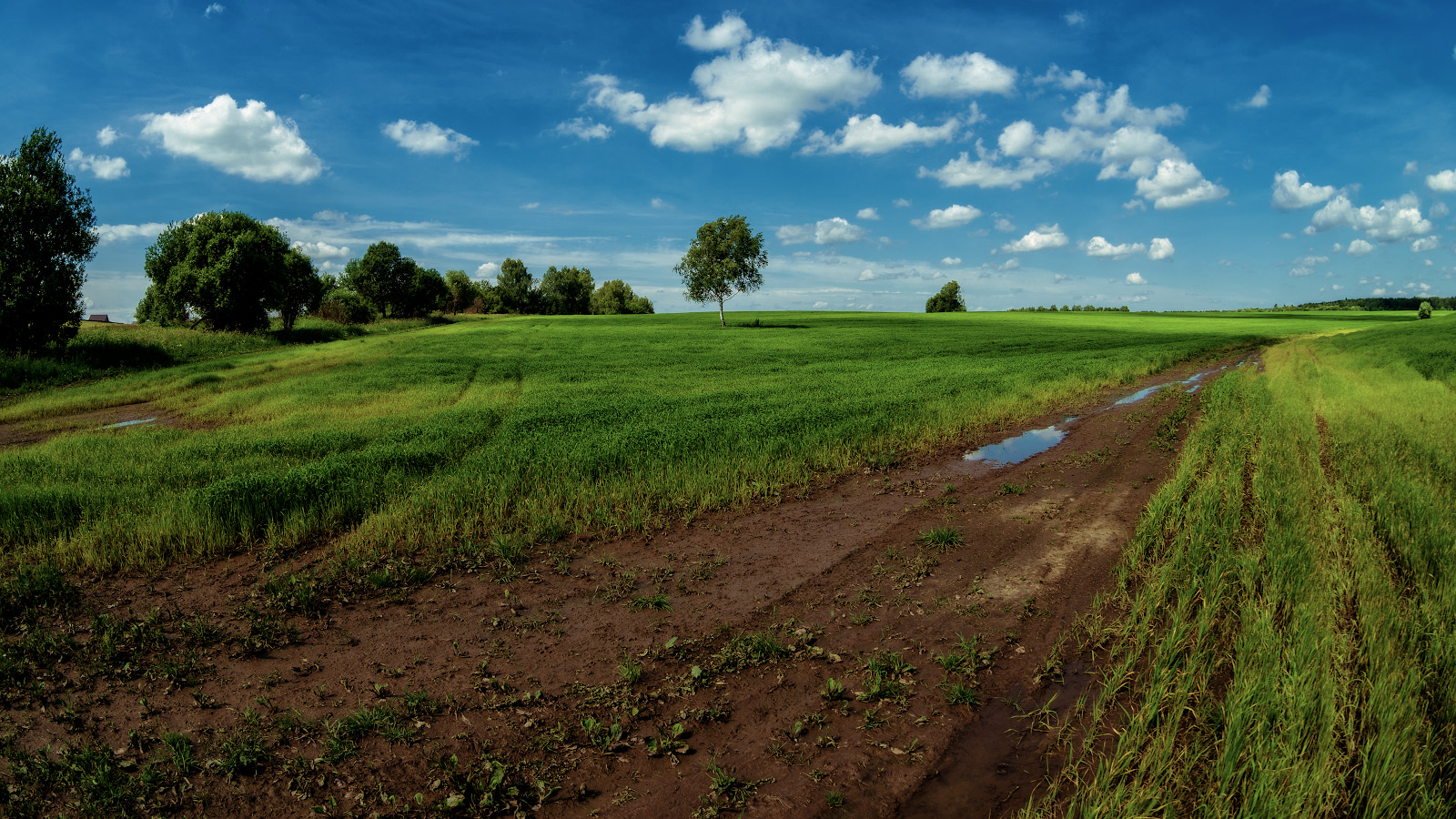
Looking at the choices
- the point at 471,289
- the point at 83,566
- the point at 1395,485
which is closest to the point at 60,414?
the point at 83,566

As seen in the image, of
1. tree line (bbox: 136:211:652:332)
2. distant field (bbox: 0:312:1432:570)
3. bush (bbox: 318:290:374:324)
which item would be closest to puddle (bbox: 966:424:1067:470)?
distant field (bbox: 0:312:1432:570)

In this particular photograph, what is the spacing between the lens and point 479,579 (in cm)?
815

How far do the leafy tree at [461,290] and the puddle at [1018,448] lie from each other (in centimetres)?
11787

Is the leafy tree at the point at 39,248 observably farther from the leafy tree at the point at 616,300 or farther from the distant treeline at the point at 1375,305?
the distant treeline at the point at 1375,305

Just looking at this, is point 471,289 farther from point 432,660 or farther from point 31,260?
point 432,660

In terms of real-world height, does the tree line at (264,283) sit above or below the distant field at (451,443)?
above

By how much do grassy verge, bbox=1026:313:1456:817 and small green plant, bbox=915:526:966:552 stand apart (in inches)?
81.0

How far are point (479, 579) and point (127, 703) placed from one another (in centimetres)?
336

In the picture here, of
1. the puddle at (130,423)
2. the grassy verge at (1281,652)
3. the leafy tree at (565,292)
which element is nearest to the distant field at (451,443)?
the puddle at (130,423)

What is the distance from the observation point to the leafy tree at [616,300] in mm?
129750

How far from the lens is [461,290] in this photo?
4739 inches

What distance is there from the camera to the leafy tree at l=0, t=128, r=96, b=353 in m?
30.7

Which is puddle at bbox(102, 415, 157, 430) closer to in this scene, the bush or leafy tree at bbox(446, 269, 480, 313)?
the bush

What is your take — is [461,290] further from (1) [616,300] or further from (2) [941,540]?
(2) [941,540]
